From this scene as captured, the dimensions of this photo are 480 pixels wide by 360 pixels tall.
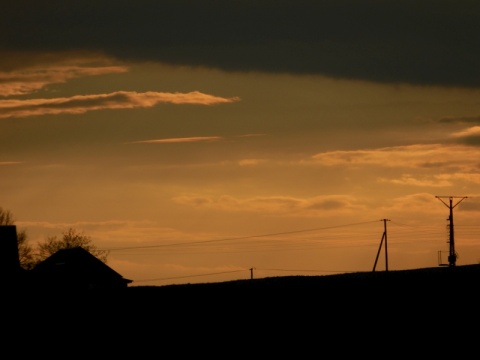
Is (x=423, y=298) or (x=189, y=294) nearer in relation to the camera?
(x=423, y=298)

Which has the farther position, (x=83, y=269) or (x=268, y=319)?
(x=83, y=269)

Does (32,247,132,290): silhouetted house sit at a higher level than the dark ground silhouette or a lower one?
higher

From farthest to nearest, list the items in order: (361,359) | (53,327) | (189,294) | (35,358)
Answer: (189,294) → (53,327) → (35,358) → (361,359)

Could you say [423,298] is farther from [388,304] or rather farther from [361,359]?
[361,359]

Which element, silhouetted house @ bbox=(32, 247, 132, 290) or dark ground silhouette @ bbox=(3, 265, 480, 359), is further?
silhouetted house @ bbox=(32, 247, 132, 290)

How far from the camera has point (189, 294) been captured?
124ft

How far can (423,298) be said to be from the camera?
3481 cm

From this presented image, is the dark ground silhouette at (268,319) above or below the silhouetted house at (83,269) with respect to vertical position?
below

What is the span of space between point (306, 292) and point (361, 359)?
22.3 feet

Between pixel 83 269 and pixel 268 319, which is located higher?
pixel 83 269

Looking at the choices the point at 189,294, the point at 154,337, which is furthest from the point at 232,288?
the point at 154,337

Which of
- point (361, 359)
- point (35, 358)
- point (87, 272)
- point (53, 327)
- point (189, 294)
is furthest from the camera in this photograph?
point (87, 272)

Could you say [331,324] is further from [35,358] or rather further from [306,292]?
[35,358]

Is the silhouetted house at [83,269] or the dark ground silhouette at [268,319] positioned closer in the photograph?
the dark ground silhouette at [268,319]
